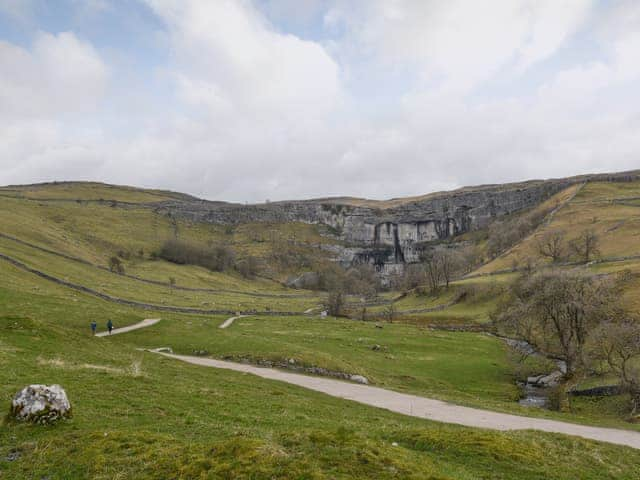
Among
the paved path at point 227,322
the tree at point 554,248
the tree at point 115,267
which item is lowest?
the paved path at point 227,322

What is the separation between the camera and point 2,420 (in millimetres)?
13742

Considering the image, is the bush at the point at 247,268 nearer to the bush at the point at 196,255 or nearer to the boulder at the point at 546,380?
the bush at the point at 196,255

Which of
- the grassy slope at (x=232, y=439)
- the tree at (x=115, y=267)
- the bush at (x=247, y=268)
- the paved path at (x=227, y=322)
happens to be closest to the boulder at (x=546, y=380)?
the grassy slope at (x=232, y=439)

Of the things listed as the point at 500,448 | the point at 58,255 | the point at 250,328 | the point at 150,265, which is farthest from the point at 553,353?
the point at 150,265

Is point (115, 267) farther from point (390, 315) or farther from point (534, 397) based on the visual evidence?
point (534, 397)

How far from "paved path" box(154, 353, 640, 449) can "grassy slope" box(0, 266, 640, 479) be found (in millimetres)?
2635

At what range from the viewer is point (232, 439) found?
11.7 m

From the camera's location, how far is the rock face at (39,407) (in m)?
13.6

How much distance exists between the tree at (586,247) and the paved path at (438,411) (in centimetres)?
8521

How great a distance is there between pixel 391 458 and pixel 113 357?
2418 centimetres

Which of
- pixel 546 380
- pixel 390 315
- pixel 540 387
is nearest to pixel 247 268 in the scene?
pixel 390 315

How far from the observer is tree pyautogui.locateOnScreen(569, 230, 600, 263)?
98.1 meters

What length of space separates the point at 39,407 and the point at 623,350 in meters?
43.2

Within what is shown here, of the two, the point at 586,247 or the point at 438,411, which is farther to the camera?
the point at 586,247
